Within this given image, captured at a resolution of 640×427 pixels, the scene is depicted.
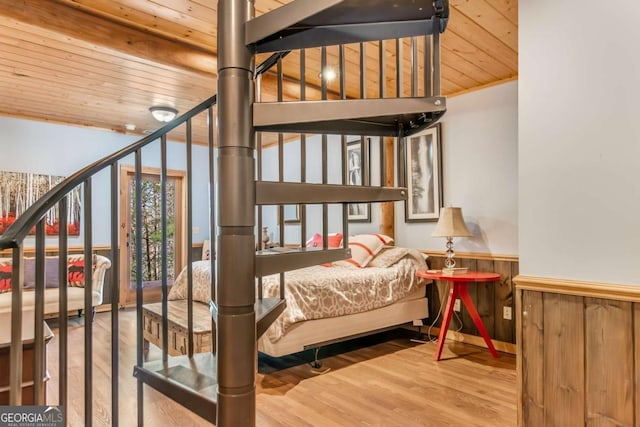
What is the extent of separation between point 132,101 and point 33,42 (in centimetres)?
139

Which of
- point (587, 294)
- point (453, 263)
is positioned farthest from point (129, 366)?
point (587, 294)

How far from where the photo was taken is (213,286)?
1.68 meters

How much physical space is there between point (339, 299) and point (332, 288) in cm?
12

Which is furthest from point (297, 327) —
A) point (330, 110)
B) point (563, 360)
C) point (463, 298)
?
point (330, 110)

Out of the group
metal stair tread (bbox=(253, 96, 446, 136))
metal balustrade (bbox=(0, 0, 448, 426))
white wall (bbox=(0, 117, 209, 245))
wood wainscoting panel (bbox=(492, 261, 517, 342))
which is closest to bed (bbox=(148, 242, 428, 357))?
wood wainscoting panel (bbox=(492, 261, 517, 342))

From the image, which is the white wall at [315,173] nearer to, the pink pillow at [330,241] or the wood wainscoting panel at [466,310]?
the pink pillow at [330,241]

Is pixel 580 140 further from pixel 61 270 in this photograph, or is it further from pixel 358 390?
pixel 61 270

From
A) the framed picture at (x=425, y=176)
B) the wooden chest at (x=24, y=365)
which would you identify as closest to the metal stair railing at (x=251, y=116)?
the wooden chest at (x=24, y=365)

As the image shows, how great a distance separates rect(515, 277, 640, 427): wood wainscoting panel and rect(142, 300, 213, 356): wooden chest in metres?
1.91

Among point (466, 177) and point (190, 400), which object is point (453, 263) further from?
point (190, 400)

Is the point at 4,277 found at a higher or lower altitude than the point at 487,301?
higher

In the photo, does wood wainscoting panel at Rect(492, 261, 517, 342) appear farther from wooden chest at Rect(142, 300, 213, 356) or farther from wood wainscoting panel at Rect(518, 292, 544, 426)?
wooden chest at Rect(142, 300, 213, 356)

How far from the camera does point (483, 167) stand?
12.2ft

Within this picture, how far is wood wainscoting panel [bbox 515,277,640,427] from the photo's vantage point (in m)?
Answer: 1.62
